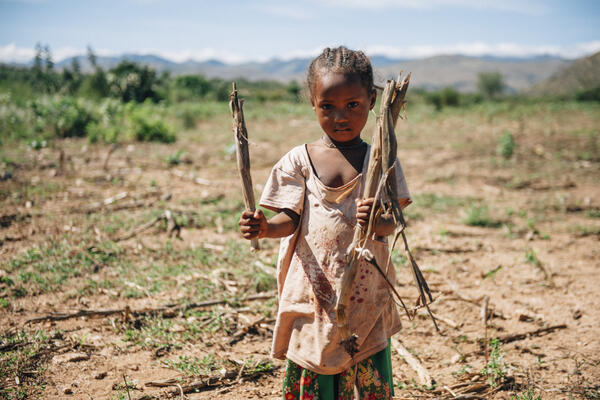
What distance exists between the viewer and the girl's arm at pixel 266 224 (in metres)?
1.62

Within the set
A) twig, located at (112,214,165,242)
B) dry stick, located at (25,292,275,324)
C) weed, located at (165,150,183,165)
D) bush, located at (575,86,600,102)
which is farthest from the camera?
bush, located at (575,86,600,102)

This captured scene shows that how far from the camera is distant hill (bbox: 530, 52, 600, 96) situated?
49.2m

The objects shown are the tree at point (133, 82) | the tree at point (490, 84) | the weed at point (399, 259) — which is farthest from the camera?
the tree at point (490, 84)

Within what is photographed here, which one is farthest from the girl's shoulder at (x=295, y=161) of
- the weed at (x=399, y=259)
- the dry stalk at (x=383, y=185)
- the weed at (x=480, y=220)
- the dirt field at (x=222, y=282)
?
the weed at (x=480, y=220)

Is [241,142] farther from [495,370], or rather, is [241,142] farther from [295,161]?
[495,370]

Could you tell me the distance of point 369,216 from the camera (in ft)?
4.89

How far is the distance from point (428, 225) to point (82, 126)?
9.17m

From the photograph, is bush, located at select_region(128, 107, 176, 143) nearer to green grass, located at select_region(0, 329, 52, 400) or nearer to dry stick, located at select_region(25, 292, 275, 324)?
dry stick, located at select_region(25, 292, 275, 324)

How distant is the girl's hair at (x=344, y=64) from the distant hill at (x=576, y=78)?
5182 centimetres

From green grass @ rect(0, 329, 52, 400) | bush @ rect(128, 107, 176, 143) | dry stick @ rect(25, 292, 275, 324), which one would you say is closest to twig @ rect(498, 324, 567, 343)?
dry stick @ rect(25, 292, 275, 324)

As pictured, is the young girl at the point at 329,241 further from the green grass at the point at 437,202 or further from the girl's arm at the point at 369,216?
the green grass at the point at 437,202

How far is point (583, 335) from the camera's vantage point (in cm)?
296

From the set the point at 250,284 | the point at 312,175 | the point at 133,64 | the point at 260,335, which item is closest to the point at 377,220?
the point at 312,175

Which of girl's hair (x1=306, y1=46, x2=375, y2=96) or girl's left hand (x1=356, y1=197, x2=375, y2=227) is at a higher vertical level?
girl's hair (x1=306, y1=46, x2=375, y2=96)
